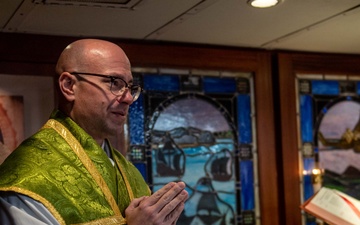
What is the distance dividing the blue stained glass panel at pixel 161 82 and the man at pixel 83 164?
142 cm

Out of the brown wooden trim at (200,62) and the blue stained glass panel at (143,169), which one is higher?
the brown wooden trim at (200,62)

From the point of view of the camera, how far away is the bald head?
68.8 inches

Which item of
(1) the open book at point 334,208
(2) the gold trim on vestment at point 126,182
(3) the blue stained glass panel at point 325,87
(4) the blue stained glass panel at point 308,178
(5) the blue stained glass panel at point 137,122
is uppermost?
(3) the blue stained glass panel at point 325,87

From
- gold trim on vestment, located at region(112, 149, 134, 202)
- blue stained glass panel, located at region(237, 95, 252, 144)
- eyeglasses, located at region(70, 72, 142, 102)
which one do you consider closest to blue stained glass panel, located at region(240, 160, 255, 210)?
blue stained glass panel, located at region(237, 95, 252, 144)

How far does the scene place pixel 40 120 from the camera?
2.98 metres

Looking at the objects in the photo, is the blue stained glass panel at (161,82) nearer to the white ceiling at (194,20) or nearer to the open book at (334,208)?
the white ceiling at (194,20)

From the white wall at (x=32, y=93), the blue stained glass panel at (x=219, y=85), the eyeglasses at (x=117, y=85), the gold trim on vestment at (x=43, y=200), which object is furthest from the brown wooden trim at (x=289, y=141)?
the gold trim on vestment at (x=43, y=200)

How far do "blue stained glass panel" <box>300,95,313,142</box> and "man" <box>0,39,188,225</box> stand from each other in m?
2.03

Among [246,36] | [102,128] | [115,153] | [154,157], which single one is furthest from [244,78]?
[102,128]

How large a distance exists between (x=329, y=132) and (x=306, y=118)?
20cm

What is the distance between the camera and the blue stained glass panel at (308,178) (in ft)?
11.9

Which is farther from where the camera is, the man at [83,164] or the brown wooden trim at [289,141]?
the brown wooden trim at [289,141]

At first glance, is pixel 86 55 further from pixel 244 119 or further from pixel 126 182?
pixel 244 119

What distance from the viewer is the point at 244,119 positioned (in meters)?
3.51
